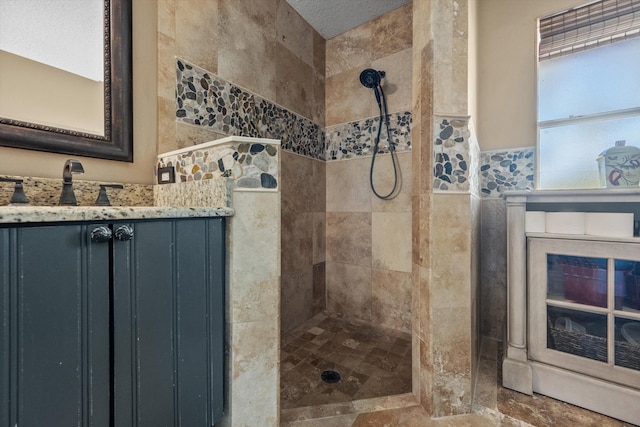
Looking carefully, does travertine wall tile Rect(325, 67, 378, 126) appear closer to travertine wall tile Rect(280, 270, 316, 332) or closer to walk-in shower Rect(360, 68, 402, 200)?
walk-in shower Rect(360, 68, 402, 200)

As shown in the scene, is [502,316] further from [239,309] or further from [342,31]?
[342,31]

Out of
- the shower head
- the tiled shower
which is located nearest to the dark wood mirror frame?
the tiled shower

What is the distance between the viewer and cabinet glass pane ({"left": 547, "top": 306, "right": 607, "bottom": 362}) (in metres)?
1.16

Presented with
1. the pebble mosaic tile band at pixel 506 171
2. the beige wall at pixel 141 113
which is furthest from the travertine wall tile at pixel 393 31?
the beige wall at pixel 141 113

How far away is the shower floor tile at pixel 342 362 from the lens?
130 cm

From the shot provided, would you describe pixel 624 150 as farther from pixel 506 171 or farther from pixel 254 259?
pixel 254 259

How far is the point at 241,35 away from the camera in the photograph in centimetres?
157

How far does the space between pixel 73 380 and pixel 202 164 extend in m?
0.71

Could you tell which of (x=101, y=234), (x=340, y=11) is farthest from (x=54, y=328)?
(x=340, y=11)

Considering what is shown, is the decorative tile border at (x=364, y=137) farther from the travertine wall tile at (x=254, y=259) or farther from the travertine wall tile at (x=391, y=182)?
the travertine wall tile at (x=254, y=259)

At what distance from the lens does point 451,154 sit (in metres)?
1.13

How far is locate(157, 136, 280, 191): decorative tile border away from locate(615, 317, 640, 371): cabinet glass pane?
161 cm

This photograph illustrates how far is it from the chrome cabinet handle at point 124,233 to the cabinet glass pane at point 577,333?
1.76 m

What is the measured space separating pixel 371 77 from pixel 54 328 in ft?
6.93
